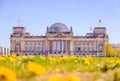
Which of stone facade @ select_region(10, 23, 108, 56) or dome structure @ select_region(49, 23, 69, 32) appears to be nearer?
stone facade @ select_region(10, 23, 108, 56)

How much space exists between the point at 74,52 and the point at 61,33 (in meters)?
10.7

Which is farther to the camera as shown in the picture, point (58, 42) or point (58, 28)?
point (58, 28)

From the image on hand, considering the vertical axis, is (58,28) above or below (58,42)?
above

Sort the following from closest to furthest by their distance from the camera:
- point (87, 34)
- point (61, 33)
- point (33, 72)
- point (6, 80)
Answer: point (6, 80) < point (33, 72) < point (61, 33) < point (87, 34)

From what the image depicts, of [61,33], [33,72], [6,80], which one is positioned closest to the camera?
[6,80]

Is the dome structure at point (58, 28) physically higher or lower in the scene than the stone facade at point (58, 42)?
higher

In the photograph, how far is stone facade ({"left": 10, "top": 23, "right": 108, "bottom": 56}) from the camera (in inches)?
5925

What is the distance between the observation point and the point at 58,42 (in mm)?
149875

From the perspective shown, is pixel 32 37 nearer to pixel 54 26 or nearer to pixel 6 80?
pixel 54 26

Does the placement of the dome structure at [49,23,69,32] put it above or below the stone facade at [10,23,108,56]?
above

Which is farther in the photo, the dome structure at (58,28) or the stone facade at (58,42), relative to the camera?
the dome structure at (58,28)

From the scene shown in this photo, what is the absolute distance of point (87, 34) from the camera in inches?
6471

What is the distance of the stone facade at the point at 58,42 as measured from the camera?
494 feet

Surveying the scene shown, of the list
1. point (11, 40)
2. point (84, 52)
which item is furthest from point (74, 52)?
point (11, 40)
